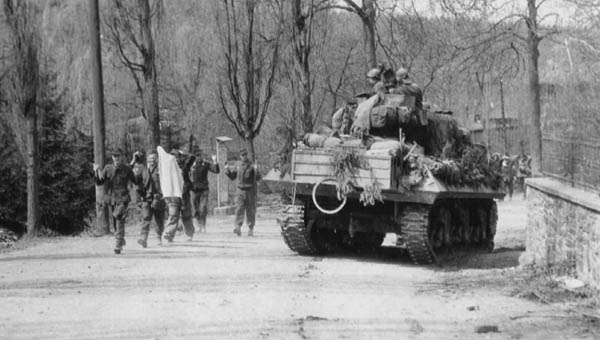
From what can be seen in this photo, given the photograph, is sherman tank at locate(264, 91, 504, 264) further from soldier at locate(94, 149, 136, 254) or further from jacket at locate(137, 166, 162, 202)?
soldier at locate(94, 149, 136, 254)

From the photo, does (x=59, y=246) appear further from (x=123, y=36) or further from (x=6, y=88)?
(x=123, y=36)

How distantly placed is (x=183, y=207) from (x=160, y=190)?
1.22m

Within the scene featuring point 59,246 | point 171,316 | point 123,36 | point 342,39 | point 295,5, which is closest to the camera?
point 171,316

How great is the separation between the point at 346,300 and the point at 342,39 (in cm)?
2775

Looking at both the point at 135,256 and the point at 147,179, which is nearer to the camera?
the point at 135,256

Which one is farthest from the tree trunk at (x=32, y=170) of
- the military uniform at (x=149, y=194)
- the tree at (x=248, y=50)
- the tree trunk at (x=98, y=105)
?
the tree at (x=248, y=50)

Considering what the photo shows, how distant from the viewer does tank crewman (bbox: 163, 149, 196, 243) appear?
1614 cm

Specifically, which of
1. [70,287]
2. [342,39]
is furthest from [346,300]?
[342,39]

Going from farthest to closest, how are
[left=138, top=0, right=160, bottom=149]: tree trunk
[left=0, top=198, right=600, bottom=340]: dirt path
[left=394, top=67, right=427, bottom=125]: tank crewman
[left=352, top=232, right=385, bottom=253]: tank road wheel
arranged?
[left=138, top=0, right=160, bottom=149]: tree trunk, [left=352, top=232, right=385, bottom=253]: tank road wheel, [left=394, top=67, right=427, bottom=125]: tank crewman, [left=0, top=198, right=600, bottom=340]: dirt path

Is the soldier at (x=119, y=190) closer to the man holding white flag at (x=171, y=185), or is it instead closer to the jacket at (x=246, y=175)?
the man holding white flag at (x=171, y=185)

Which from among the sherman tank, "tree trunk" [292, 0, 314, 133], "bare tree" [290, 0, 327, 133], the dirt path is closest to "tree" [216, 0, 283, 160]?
"bare tree" [290, 0, 327, 133]

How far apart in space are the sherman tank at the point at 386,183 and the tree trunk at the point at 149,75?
669cm

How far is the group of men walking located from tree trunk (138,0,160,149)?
8.72 feet

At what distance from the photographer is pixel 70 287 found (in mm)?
10875
